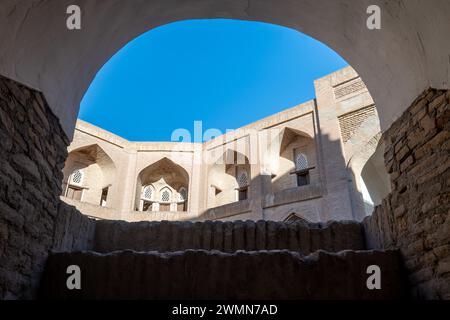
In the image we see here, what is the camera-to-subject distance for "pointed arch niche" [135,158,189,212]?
16841mm

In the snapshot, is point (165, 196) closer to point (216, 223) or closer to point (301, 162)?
point (301, 162)

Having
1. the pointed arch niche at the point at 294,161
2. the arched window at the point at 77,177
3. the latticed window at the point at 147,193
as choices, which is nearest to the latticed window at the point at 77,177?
the arched window at the point at 77,177

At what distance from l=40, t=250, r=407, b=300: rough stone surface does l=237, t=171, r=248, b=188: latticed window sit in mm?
13142

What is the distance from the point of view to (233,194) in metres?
16.0

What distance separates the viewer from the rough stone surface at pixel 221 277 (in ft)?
7.91

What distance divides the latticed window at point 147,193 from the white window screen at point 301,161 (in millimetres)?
7513

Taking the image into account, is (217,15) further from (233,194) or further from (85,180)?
(85,180)

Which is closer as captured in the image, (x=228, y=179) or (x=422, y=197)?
(x=422, y=197)

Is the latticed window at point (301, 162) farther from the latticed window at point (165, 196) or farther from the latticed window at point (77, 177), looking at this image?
the latticed window at point (77, 177)

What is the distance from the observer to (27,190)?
2.42 m

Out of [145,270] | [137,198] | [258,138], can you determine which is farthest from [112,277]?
[137,198]

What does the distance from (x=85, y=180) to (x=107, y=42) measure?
13407mm

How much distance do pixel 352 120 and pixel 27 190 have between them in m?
11.9

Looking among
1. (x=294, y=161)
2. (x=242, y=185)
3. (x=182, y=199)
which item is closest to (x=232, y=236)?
(x=294, y=161)
